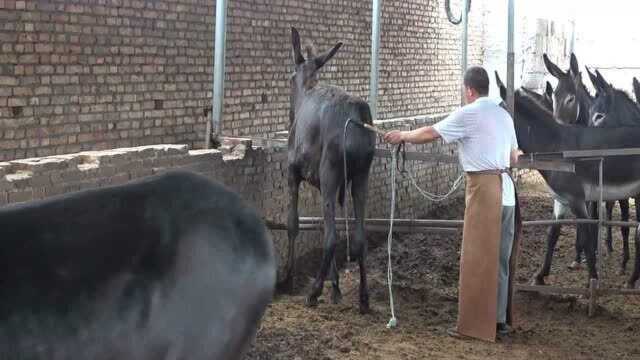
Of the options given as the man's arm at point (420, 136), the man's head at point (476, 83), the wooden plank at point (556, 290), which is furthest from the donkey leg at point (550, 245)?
the man's arm at point (420, 136)

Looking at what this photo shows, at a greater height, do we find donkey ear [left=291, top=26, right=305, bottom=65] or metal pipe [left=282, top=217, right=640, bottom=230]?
donkey ear [left=291, top=26, right=305, bottom=65]

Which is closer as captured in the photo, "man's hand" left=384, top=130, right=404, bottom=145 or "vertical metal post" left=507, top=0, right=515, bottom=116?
"man's hand" left=384, top=130, right=404, bottom=145

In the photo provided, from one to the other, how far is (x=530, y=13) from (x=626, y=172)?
11279 millimetres

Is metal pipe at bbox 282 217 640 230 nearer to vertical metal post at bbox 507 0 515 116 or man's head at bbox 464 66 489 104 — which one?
vertical metal post at bbox 507 0 515 116

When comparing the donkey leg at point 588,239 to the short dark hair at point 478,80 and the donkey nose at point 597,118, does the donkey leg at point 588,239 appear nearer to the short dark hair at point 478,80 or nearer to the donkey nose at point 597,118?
the short dark hair at point 478,80

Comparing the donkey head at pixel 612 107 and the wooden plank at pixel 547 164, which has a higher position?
the donkey head at pixel 612 107

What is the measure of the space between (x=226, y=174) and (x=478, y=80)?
9.25 feet

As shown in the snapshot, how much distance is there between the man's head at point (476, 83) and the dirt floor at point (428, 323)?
1.93m

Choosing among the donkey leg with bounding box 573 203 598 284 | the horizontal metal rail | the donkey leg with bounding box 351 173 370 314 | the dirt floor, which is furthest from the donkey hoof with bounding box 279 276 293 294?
the donkey leg with bounding box 573 203 598 284

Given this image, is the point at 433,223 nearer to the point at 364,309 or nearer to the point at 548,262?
the point at 364,309

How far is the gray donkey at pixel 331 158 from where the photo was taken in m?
7.25

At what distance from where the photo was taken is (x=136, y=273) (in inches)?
96.5

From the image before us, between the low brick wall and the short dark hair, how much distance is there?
2.66m

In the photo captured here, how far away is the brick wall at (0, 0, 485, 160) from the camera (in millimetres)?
7074
